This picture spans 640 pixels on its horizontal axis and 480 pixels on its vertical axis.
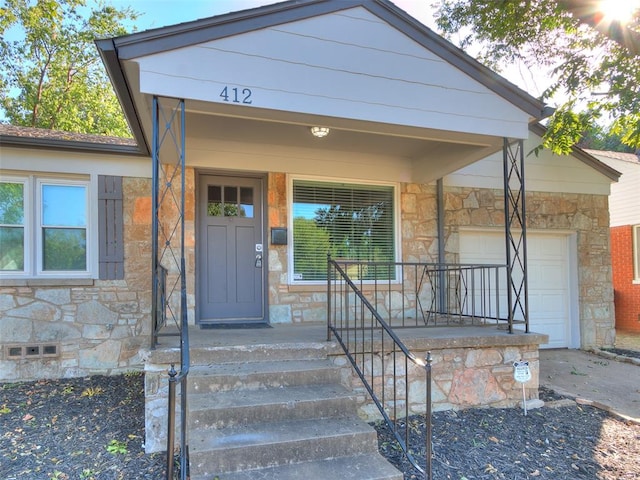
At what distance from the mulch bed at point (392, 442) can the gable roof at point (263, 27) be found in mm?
2652

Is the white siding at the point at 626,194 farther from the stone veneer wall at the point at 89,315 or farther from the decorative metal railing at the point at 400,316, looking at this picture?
the stone veneer wall at the point at 89,315

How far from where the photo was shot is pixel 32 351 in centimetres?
438

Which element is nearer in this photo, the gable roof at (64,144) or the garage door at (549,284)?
the gable roof at (64,144)

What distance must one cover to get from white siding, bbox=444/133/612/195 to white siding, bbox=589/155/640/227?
3006mm

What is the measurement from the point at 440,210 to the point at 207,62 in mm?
3724

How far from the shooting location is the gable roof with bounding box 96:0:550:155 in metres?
2.97

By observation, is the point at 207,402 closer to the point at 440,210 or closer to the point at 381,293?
the point at 381,293

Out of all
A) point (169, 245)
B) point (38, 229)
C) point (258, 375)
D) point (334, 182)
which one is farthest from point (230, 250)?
point (258, 375)

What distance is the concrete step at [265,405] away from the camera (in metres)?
2.61

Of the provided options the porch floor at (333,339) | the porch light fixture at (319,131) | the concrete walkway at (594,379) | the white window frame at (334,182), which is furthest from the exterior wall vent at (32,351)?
the concrete walkway at (594,379)

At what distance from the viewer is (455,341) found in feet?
12.2

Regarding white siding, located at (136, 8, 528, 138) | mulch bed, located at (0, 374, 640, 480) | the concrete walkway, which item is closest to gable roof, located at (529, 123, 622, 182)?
white siding, located at (136, 8, 528, 138)

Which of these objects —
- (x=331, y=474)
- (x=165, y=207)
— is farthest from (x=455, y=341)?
(x=165, y=207)

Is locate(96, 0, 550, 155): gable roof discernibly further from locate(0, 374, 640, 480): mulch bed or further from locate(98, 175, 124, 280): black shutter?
locate(0, 374, 640, 480): mulch bed
